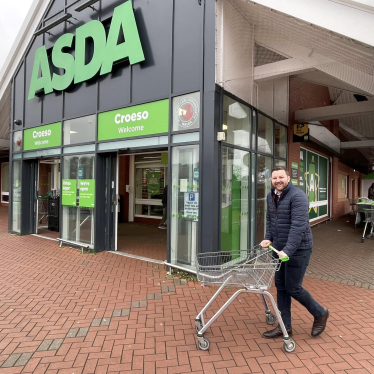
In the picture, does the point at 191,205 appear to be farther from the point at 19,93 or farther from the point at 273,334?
the point at 19,93

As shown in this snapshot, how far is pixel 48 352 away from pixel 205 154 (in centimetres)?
334

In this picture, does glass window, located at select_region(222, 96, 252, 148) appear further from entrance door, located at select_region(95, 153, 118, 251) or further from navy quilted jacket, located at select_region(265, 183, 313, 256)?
entrance door, located at select_region(95, 153, 118, 251)

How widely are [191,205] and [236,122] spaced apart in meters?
1.78

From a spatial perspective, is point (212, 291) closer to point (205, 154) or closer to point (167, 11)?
point (205, 154)

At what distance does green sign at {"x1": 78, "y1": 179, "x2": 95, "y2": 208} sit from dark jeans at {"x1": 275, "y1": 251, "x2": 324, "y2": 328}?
4804mm

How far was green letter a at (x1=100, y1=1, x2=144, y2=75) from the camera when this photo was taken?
18.5 feet

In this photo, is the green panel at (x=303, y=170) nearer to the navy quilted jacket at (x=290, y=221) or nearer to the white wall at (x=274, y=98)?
the white wall at (x=274, y=98)

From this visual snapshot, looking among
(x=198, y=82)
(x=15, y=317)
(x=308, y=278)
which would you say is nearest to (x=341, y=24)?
(x=198, y=82)

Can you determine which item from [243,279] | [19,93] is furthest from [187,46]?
[19,93]

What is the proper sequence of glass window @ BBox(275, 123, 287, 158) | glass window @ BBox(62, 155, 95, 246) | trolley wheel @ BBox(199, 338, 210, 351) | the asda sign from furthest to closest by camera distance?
glass window @ BBox(275, 123, 287, 158) → glass window @ BBox(62, 155, 95, 246) → the asda sign → trolley wheel @ BBox(199, 338, 210, 351)

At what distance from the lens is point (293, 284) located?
298cm

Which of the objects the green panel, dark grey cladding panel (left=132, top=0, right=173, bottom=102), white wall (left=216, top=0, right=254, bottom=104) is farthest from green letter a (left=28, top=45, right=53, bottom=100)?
the green panel

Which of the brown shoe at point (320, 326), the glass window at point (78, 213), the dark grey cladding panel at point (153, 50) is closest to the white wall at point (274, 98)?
the dark grey cladding panel at point (153, 50)

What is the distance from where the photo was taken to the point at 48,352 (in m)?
2.88
